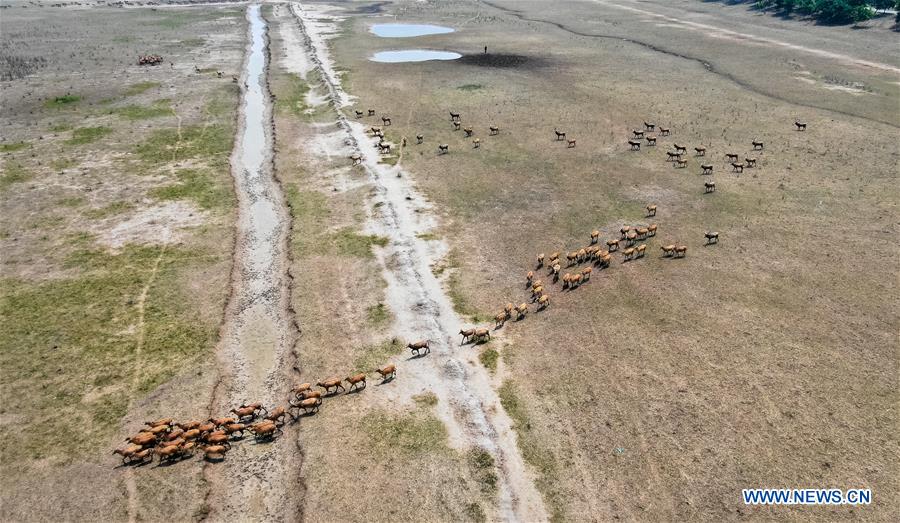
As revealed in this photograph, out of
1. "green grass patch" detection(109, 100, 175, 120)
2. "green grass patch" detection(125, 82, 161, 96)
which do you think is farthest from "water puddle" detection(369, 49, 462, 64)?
"green grass patch" detection(109, 100, 175, 120)

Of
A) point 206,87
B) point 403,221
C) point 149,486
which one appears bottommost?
point 149,486

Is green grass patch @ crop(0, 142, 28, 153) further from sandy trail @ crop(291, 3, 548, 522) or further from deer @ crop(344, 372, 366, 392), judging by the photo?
deer @ crop(344, 372, 366, 392)

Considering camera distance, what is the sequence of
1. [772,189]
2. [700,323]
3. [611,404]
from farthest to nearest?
[772,189]
[700,323]
[611,404]

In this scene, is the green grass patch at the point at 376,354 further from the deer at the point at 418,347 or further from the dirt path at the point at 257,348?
the dirt path at the point at 257,348

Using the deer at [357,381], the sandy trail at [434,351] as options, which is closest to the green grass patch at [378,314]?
the sandy trail at [434,351]

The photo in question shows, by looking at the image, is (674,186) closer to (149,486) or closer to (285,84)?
(149,486)

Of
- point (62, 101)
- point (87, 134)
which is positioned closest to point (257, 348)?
point (87, 134)

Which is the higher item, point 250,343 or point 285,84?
point 285,84

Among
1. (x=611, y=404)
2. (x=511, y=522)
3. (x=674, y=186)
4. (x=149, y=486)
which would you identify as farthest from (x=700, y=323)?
(x=149, y=486)

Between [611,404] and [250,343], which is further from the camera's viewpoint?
[250,343]
